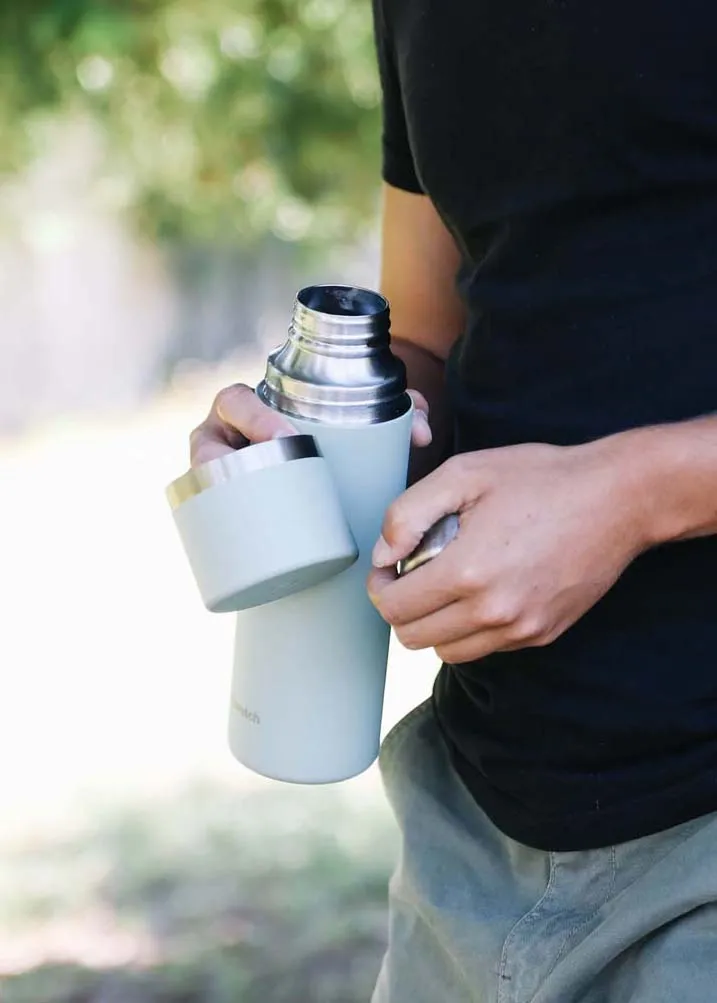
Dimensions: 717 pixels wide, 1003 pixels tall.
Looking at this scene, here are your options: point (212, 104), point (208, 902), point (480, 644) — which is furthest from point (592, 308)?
point (212, 104)

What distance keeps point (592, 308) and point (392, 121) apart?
310mm

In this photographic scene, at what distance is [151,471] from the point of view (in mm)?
3779

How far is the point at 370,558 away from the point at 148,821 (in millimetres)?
1673

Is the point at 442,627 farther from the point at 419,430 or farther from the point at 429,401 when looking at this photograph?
the point at 429,401

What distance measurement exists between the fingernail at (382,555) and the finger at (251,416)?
0.31 feet

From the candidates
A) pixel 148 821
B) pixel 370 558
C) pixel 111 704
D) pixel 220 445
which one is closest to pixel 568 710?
pixel 370 558

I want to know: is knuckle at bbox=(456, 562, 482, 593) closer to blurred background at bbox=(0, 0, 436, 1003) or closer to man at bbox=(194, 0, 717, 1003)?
man at bbox=(194, 0, 717, 1003)

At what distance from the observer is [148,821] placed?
2.46 meters

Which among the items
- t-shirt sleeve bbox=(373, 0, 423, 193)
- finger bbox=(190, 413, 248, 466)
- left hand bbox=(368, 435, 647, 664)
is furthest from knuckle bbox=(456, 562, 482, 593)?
t-shirt sleeve bbox=(373, 0, 423, 193)

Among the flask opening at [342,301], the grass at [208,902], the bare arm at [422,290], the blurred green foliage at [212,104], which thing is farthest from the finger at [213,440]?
the blurred green foliage at [212,104]

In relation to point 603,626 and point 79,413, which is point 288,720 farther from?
point 79,413

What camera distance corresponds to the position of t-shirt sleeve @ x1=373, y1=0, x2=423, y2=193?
1.07 metres

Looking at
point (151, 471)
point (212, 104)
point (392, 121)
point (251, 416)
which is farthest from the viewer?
point (212, 104)

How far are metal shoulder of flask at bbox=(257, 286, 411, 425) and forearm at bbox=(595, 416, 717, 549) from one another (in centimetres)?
14
